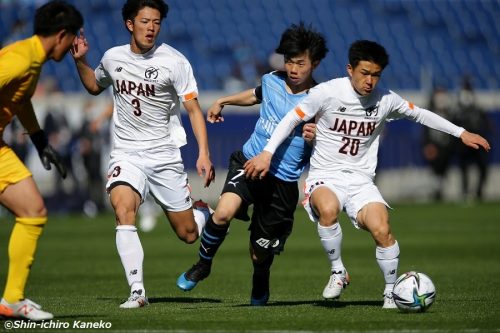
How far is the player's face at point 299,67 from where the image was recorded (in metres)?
9.45

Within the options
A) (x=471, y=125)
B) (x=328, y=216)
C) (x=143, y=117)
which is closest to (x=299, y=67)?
(x=328, y=216)

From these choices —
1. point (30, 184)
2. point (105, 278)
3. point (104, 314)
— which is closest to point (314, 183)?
point (104, 314)

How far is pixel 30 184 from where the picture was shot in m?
7.66

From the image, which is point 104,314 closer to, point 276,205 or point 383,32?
point 276,205

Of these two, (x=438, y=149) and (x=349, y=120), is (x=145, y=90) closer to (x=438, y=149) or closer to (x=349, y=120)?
(x=349, y=120)

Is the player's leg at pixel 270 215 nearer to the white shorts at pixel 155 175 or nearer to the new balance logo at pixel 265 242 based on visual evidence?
the new balance logo at pixel 265 242

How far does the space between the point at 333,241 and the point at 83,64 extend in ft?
9.16

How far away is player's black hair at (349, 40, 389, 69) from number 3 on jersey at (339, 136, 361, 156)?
667mm

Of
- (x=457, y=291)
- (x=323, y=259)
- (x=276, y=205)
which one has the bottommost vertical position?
(x=323, y=259)

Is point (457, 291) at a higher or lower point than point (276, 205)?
lower

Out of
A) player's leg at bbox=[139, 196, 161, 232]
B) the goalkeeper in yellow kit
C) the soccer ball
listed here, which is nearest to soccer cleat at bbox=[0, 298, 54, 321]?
the goalkeeper in yellow kit

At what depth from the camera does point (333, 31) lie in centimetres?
3400

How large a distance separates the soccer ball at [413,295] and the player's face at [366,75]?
1.77 m

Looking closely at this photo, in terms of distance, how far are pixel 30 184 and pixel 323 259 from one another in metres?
8.62
